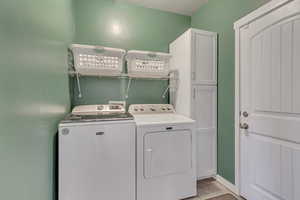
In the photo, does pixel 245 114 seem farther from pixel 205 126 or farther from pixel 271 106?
pixel 205 126

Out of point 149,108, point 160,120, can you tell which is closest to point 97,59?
point 149,108

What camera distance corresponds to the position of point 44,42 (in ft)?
3.53

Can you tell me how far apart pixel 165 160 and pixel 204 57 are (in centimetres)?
156

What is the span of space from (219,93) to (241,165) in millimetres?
996

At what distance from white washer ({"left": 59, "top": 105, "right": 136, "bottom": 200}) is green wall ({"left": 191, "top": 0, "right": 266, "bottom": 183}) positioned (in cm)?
134

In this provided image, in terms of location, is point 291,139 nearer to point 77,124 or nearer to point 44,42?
point 77,124

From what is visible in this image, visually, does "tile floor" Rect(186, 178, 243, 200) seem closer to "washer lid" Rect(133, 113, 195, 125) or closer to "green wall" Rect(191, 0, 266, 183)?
Answer: "green wall" Rect(191, 0, 266, 183)

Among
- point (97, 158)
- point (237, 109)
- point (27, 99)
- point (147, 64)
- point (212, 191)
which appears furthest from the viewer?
point (147, 64)

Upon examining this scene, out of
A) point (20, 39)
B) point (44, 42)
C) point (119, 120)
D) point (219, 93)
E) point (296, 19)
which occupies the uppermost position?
point (296, 19)

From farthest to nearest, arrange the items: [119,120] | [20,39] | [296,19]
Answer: [119,120]
[296,19]
[20,39]

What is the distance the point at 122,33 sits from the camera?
2.43 metres

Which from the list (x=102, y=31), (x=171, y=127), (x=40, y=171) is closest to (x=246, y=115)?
(x=171, y=127)

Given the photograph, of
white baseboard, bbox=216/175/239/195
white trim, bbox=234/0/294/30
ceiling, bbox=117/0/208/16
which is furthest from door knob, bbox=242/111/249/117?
ceiling, bbox=117/0/208/16

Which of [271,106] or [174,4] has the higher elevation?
[174,4]
